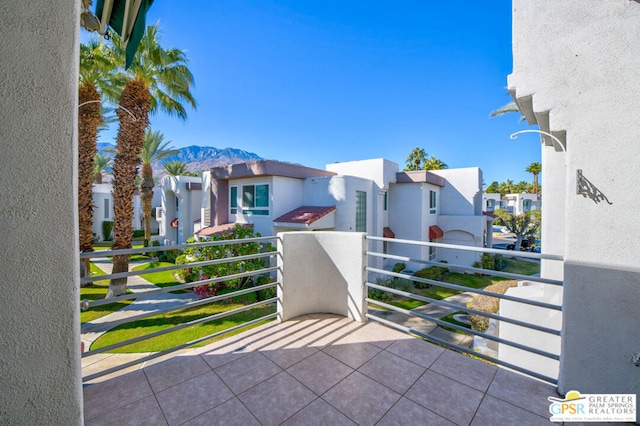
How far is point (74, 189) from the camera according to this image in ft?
4.27

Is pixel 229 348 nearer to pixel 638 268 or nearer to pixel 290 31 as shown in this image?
pixel 638 268

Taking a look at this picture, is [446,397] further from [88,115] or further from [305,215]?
[88,115]

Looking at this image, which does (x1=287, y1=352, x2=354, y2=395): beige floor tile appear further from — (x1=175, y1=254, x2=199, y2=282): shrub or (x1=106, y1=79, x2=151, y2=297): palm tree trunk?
(x1=175, y1=254, x2=199, y2=282): shrub

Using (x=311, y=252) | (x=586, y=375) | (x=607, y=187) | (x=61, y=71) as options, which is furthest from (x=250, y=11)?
(x=586, y=375)

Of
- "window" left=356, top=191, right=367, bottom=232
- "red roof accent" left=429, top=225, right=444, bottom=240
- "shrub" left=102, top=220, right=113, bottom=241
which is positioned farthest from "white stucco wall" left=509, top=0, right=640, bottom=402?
"shrub" left=102, top=220, right=113, bottom=241

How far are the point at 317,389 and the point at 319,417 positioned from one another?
1.07 feet

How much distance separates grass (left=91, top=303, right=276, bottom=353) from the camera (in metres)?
7.53

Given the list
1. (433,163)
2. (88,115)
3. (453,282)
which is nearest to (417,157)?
(433,163)

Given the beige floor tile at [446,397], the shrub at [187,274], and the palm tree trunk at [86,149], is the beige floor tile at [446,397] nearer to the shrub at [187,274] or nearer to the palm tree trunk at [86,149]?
the shrub at [187,274]

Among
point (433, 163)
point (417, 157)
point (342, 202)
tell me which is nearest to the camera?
point (342, 202)

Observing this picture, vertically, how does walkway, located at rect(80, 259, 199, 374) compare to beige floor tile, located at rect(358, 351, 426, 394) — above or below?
below

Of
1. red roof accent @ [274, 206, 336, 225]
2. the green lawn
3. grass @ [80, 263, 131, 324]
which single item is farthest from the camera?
the green lawn

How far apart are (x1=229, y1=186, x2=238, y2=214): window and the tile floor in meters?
12.9

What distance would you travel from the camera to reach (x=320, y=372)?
269 centimetres
